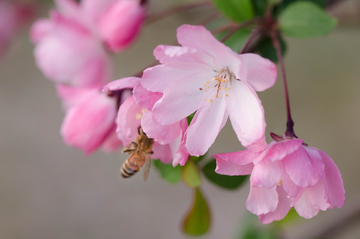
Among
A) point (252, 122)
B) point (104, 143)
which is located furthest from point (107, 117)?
point (252, 122)

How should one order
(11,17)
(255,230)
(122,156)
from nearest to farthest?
(255,230), (11,17), (122,156)

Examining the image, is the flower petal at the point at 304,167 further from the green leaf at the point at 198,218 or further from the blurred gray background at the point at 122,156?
the blurred gray background at the point at 122,156

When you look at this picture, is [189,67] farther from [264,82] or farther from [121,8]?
[121,8]

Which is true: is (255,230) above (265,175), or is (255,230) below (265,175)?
below

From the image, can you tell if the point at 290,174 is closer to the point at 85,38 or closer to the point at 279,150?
the point at 279,150

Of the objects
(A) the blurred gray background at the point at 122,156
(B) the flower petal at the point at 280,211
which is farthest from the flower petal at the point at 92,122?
(A) the blurred gray background at the point at 122,156

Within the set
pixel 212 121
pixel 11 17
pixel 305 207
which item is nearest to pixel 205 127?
pixel 212 121

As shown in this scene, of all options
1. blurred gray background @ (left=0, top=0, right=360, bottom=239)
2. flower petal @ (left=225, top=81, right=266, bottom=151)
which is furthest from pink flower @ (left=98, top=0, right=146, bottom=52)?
blurred gray background @ (left=0, top=0, right=360, bottom=239)
